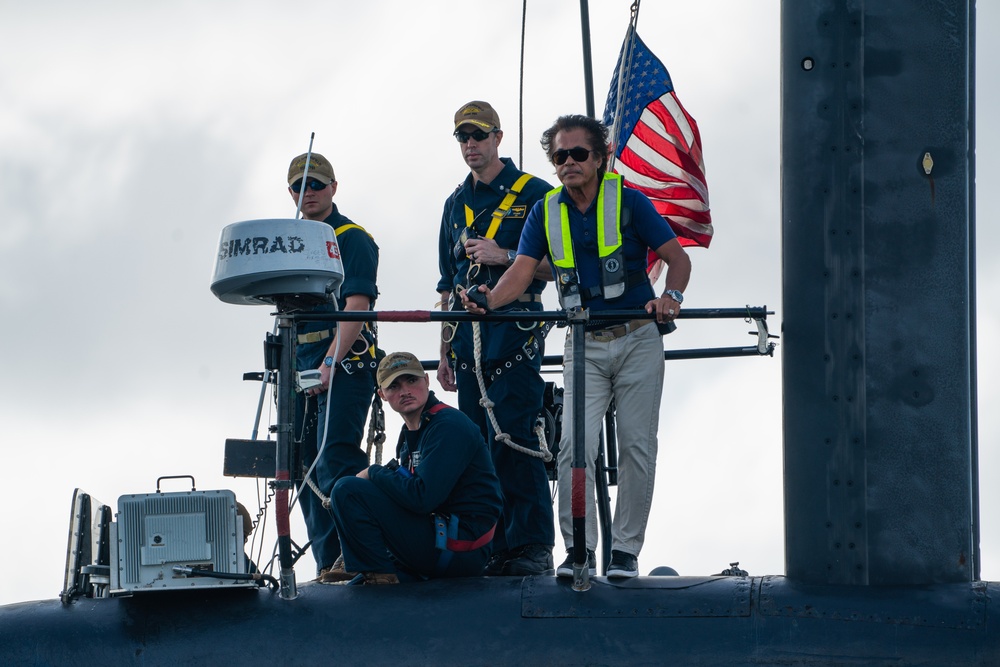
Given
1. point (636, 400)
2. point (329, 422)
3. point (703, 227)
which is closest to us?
point (636, 400)

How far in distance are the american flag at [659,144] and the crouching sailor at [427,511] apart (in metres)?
4.86

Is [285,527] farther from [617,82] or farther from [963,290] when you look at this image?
[617,82]

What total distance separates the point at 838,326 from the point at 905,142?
0.86 metres

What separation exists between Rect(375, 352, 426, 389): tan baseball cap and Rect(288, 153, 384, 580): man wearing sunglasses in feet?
2.62

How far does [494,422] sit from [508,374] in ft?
0.96

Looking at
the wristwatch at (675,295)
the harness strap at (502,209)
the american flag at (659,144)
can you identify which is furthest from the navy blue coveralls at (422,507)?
the american flag at (659,144)

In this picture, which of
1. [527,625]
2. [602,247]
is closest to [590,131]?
[602,247]

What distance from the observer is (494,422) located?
8.77m

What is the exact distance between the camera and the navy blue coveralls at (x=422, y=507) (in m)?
7.83

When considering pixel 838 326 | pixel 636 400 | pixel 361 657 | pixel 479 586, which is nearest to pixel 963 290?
pixel 838 326

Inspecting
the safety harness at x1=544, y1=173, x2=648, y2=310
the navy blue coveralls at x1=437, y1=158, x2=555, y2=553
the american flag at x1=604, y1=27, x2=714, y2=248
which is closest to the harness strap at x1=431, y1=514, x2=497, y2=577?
the navy blue coveralls at x1=437, y1=158, x2=555, y2=553

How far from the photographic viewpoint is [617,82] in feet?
42.6

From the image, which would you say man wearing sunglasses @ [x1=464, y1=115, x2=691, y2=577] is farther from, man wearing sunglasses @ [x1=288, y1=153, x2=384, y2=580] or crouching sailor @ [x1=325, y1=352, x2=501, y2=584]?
man wearing sunglasses @ [x1=288, y1=153, x2=384, y2=580]

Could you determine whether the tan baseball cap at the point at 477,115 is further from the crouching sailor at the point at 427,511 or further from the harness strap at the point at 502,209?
the crouching sailor at the point at 427,511
